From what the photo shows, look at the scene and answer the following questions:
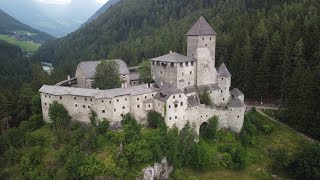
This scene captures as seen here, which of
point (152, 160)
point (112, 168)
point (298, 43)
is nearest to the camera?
point (112, 168)

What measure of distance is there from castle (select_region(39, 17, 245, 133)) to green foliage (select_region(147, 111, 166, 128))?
71 cm

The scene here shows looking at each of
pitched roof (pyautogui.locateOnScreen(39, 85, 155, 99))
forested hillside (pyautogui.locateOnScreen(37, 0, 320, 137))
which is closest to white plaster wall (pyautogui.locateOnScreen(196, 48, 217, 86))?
pitched roof (pyautogui.locateOnScreen(39, 85, 155, 99))

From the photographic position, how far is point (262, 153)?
57.7m

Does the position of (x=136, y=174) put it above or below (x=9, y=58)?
below

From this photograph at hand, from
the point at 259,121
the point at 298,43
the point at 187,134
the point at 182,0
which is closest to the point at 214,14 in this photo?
the point at 182,0

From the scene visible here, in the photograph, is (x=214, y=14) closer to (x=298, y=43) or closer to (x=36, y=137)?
(x=298, y=43)

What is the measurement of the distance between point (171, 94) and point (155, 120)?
4.73m

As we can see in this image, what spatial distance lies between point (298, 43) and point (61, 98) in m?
45.2

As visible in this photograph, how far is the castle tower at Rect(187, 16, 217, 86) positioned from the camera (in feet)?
194

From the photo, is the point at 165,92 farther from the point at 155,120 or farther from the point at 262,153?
the point at 262,153

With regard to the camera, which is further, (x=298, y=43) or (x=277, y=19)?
(x=277, y=19)

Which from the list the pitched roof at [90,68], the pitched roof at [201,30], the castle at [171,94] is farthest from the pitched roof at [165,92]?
the pitched roof at [90,68]

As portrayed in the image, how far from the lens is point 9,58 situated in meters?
141

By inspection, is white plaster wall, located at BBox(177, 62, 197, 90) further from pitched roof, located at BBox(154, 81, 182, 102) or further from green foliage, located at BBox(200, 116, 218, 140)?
green foliage, located at BBox(200, 116, 218, 140)
